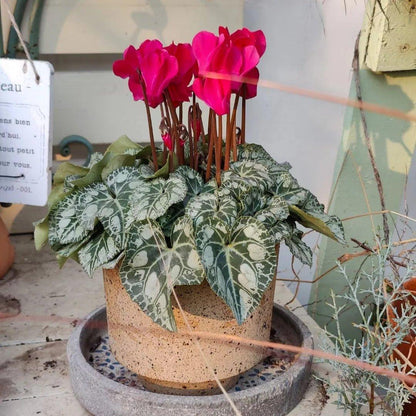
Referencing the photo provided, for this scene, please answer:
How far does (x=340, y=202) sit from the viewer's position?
1344 millimetres

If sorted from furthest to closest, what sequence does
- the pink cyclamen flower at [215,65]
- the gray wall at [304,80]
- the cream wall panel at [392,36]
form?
the gray wall at [304,80]
the cream wall panel at [392,36]
the pink cyclamen flower at [215,65]

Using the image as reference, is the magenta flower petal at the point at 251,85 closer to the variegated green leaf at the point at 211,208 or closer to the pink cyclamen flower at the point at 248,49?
the pink cyclamen flower at the point at 248,49

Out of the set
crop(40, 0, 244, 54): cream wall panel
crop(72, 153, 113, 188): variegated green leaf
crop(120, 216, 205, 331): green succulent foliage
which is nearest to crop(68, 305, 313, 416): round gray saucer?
crop(120, 216, 205, 331): green succulent foliage

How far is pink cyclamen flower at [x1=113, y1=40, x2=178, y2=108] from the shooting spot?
0.71 m

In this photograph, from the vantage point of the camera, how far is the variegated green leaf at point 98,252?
0.73 m

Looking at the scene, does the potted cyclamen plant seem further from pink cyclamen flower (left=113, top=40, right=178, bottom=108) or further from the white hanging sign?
the white hanging sign

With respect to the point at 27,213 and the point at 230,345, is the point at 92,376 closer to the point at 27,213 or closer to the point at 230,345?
the point at 230,345

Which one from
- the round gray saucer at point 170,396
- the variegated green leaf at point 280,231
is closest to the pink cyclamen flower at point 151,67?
the variegated green leaf at point 280,231

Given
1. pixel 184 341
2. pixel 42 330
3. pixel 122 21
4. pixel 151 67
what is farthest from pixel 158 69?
pixel 122 21

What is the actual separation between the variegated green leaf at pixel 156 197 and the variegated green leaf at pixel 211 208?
0.07 ft

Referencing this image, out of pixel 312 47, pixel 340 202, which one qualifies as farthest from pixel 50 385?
pixel 312 47

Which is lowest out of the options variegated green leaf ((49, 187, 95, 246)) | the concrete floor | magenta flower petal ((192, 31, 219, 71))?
the concrete floor

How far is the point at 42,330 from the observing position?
A: 1069 millimetres

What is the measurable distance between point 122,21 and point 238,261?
0.89 meters
